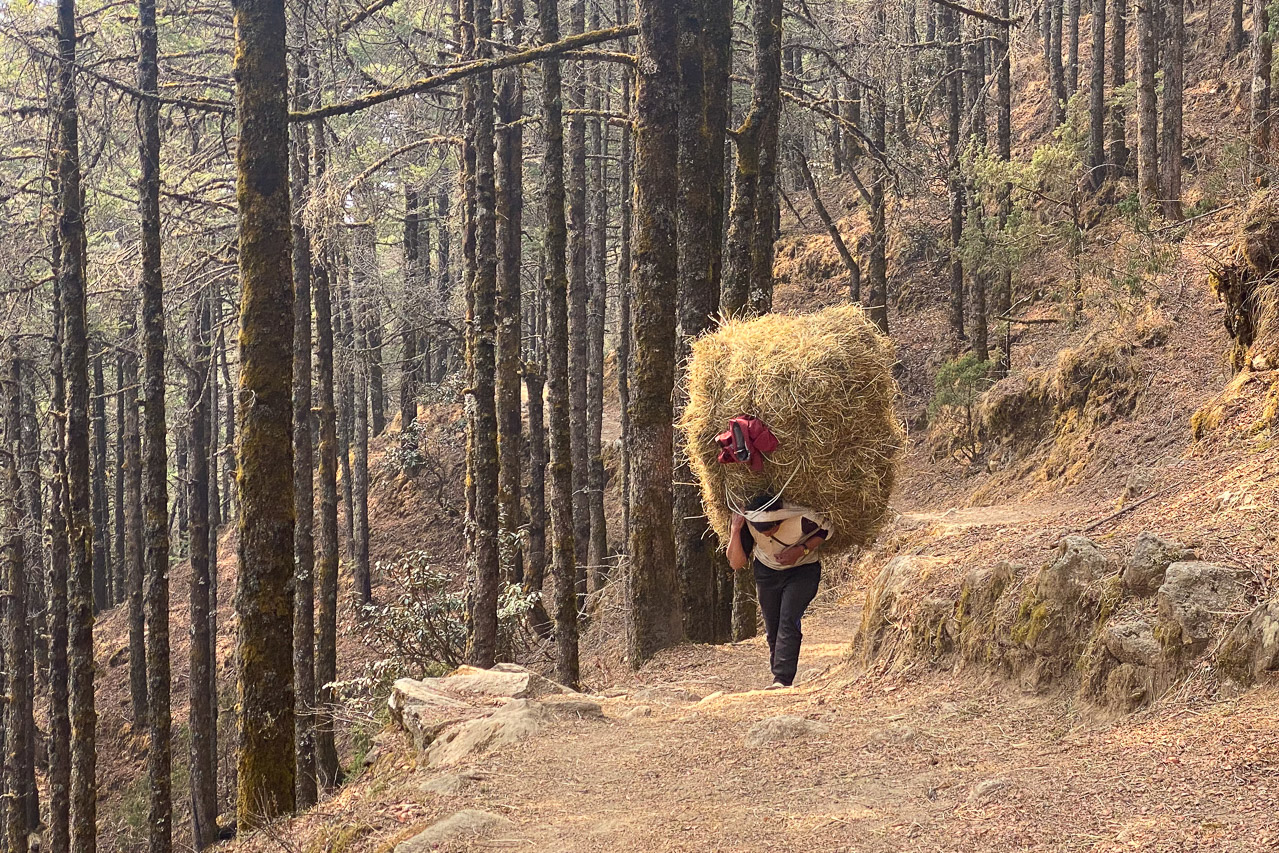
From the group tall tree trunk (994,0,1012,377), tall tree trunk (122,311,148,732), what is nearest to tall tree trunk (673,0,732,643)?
tall tree trunk (994,0,1012,377)

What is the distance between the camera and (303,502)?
15.1 metres

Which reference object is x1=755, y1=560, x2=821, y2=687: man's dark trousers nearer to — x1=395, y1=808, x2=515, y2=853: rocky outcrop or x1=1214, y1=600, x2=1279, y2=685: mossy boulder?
x1=395, y1=808, x2=515, y2=853: rocky outcrop

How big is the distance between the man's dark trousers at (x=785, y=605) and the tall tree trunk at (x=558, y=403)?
3458 millimetres

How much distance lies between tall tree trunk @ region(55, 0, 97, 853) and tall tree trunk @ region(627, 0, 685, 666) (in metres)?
8.05

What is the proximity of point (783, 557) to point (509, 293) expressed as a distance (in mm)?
8960

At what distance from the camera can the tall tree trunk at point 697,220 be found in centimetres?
923

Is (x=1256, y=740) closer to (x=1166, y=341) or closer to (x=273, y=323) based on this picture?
(x=273, y=323)

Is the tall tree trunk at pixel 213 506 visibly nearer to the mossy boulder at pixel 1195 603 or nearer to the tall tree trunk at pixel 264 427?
the tall tree trunk at pixel 264 427

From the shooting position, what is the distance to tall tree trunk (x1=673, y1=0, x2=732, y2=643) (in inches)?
364

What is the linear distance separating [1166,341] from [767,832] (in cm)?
1200

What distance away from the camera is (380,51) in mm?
23438

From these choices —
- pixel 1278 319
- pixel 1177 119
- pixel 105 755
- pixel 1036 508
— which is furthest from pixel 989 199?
pixel 105 755

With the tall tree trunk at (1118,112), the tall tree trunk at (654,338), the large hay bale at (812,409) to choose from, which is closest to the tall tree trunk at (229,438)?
the tall tree trunk at (654,338)

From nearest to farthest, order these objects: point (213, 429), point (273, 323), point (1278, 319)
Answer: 1. point (273, 323)
2. point (1278, 319)
3. point (213, 429)
